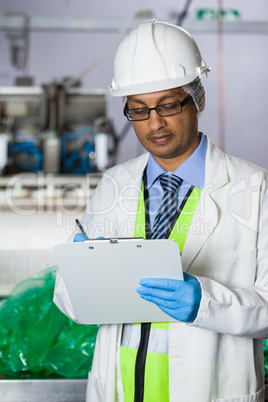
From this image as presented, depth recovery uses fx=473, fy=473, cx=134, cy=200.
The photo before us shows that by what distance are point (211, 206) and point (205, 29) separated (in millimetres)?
3026

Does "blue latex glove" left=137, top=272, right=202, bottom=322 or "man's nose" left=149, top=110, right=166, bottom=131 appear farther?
"man's nose" left=149, top=110, right=166, bottom=131

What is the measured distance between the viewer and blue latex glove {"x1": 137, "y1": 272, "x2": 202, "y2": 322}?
37.0 inches

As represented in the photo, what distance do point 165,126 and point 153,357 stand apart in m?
0.54

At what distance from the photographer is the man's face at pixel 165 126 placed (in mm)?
1146

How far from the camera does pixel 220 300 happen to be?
0.98m

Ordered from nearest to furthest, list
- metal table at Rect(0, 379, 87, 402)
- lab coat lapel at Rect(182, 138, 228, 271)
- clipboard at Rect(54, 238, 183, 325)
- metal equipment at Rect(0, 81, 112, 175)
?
clipboard at Rect(54, 238, 183, 325), lab coat lapel at Rect(182, 138, 228, 271), metal table at Rect(0, 379, 87, 402), metal equipment at Rect(0, 81, 112, 175)

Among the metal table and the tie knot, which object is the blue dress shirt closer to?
the tie knot

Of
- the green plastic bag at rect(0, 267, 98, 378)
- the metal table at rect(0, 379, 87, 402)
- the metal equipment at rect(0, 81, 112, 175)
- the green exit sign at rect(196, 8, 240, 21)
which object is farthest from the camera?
the green exit sign at rect(196, 8, 240, 21)

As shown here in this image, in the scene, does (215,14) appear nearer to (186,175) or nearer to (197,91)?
(197,91)

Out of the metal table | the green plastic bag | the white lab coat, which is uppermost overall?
the white lab coat

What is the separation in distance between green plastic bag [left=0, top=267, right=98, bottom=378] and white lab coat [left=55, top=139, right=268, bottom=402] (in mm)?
341

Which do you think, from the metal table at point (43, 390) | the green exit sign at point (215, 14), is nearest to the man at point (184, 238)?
the metal table at point (43, 390)

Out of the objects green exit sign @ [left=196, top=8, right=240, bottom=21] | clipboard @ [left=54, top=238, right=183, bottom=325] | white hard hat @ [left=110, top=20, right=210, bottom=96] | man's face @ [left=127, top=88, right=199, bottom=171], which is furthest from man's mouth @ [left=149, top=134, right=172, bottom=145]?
green exit sign @ [left=196, top=8, right=240, bottom=21]

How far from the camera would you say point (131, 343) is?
1.09 metres
